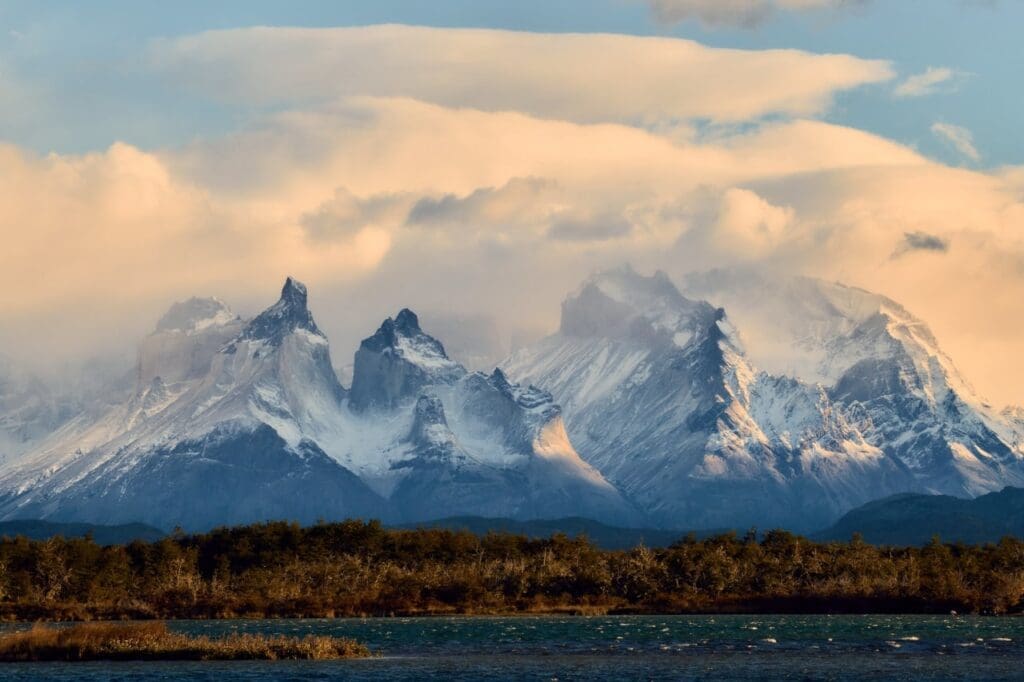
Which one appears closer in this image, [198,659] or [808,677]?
[808,677]

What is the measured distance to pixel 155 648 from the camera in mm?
178000

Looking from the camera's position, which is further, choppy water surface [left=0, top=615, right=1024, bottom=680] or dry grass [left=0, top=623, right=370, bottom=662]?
dry grass [left=0, top=623, right=370, bottom=662]

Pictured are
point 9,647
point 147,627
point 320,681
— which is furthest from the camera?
point 147,627

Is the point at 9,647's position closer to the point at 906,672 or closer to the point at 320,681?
the point at 320,681

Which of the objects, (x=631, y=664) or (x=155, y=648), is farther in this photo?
(x=155, y=648)

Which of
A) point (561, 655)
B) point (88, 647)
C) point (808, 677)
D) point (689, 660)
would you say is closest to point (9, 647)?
point (88, 647)

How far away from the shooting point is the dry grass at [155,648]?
175250mm

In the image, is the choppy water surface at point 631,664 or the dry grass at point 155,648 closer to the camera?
the choppy water surface at point 631,664

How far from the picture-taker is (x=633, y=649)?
190375 millimetres

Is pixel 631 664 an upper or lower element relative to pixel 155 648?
lower

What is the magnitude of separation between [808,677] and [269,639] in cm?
5888

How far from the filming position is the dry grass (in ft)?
575

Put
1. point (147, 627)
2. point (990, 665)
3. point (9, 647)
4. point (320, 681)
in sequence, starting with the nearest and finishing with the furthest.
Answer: point (320, 681)
point (990, 665)
point (9, 647)
point (147, 627)

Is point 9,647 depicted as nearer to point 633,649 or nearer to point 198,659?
point 198,659
